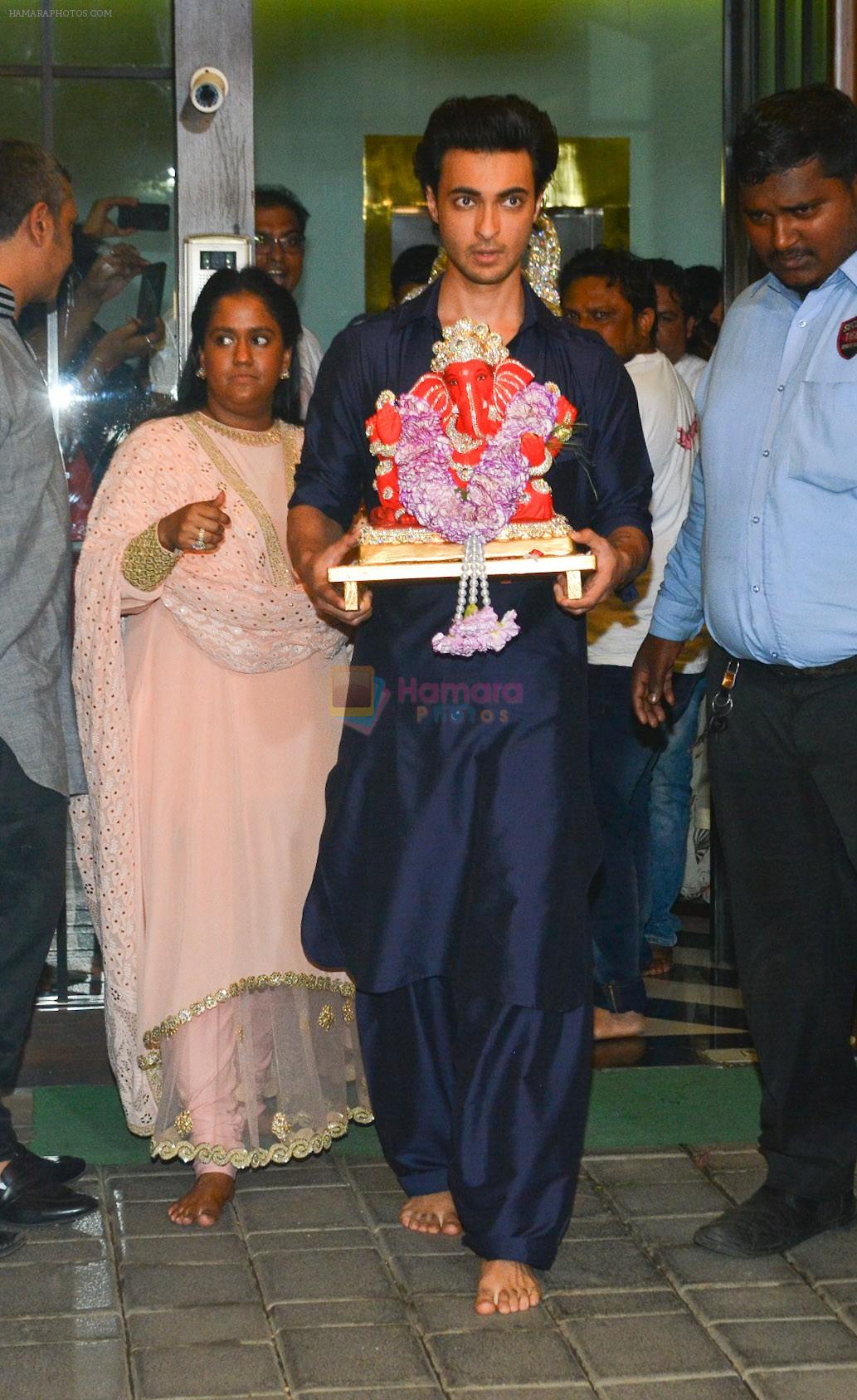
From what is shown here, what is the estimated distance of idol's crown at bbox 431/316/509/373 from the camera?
302 centimetres

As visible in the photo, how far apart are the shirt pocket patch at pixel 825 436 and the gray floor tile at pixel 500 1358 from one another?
160cm

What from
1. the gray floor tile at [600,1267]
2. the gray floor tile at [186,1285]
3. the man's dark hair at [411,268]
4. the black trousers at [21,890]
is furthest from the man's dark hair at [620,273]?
the gray floor tile at [186,1285]

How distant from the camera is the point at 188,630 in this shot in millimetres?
3592

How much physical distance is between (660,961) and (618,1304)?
8.09 feet

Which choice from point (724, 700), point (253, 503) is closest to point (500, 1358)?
point (724, 700)

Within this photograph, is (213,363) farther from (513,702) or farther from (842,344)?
(842,344)

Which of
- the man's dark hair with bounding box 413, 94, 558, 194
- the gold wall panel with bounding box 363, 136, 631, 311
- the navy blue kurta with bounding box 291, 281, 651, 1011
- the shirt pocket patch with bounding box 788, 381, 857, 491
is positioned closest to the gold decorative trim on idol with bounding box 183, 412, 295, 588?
the navy blue kurta with bounding box 291, 281, 651, 1011

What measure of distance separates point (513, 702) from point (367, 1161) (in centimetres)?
129

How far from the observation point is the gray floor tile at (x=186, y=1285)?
10.0 feet

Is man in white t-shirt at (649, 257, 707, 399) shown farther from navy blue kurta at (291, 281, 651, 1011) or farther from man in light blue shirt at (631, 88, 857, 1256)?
navy blue kurta at (291, 281, 651, 1011)

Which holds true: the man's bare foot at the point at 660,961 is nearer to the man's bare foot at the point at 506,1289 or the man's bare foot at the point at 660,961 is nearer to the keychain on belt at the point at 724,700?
the keychain on belt at the point at 724,700

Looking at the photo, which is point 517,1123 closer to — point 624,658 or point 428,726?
point 428,726

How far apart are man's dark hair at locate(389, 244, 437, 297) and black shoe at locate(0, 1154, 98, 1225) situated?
3.12m

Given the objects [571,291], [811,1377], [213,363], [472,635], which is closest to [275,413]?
[213,363]
